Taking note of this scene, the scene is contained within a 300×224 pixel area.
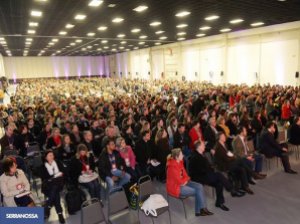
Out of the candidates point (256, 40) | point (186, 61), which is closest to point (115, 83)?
point (186, 61)

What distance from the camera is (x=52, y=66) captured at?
40.8m

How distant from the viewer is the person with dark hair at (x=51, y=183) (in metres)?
4.67

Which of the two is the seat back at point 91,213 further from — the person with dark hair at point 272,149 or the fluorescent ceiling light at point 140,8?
the fluorescent ceiling light at point 140,8

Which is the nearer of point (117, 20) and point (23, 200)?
point (23, 200)

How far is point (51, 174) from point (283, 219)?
4101 millimetres

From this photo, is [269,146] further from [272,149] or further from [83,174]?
[83,174]

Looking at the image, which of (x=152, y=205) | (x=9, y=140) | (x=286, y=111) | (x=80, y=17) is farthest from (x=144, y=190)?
(x=80, y=17)

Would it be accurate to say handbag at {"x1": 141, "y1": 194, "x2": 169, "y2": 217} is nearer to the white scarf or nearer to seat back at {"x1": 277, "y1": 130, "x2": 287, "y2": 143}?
the white scarf

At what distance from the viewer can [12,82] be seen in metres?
38.5

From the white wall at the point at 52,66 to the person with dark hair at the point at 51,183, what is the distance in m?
38.1

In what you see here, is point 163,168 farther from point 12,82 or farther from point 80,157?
point 12,82

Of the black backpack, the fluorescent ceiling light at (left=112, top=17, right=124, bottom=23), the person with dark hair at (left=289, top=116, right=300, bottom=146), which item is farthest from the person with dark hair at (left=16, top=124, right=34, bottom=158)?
the person with dark hair at (left=289, top=116, right=300, bottom=146)

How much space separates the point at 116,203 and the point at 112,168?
52.5 inches

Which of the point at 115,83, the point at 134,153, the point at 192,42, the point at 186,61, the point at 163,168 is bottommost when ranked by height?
the point at 163,168
